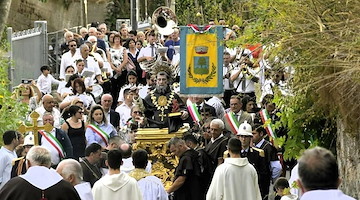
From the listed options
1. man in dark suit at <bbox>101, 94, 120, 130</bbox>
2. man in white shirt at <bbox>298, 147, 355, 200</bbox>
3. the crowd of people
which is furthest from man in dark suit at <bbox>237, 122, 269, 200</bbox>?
man in white shirt at <bbox>298, 147, 355, 200</bbox>

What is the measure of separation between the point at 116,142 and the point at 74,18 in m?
26.7

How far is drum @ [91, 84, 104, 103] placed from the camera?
22.3 meters

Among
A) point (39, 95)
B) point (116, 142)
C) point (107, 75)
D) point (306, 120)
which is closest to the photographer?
point (306, 120)

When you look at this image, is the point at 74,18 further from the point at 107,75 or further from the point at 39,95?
the point at 39,95

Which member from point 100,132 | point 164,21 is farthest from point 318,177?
point 164,21

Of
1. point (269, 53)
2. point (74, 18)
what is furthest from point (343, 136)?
point (74, 18)

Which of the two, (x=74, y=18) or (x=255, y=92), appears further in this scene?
(x=74, y=18)

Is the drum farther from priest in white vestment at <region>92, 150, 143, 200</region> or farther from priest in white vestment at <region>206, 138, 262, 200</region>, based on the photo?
priest in white vestment at <region>92, 150, 143, 200</region>

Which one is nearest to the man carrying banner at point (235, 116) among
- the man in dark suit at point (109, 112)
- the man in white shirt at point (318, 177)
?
the man in dark suit at point (109, 112)

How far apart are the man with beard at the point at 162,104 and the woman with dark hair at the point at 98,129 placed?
1004 millimetres

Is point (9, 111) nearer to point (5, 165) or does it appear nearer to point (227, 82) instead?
point (5, 165)

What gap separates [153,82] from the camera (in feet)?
71.4

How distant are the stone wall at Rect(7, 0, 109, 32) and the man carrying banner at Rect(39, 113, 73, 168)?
22253 millimetres

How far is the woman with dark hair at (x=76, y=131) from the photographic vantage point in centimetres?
1731
